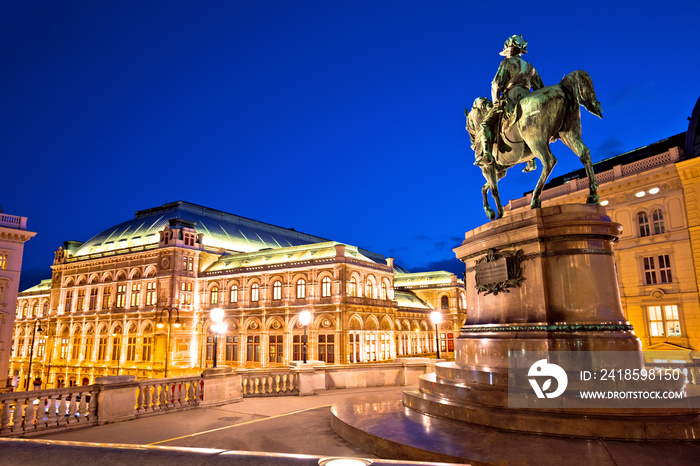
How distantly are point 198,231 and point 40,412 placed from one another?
50801 millimetres

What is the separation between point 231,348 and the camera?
48344 mm

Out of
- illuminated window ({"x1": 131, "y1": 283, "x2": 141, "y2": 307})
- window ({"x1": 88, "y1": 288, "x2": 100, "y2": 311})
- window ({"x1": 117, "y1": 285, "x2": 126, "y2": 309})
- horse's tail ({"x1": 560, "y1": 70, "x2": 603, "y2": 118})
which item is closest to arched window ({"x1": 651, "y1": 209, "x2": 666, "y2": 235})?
horse's tail ({"x1": 560, "y1": 70, "x2": 603, "y2": 118})

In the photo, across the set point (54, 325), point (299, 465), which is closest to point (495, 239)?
point (299, 465)

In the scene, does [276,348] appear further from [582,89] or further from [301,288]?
[582,89]

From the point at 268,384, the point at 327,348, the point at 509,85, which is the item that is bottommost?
the point at 327,348

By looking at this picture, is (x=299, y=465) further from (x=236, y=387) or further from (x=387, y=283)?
(x=387, y=283)

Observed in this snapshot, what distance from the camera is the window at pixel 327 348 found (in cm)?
4249

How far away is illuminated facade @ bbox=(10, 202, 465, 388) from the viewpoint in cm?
4441

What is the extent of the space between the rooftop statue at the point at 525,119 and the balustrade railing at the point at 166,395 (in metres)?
9.53

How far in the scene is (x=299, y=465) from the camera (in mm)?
3213

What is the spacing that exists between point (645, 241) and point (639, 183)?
374 cm

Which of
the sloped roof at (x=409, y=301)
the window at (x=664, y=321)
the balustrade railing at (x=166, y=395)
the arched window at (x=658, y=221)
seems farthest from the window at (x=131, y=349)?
the arched window at (x=658, y=221)

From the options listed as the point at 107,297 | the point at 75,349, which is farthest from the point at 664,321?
the point at 75,349

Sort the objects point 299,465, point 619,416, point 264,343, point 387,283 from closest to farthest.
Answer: point 299,465 < point 619,416 < point 264,343 < point 387,283
